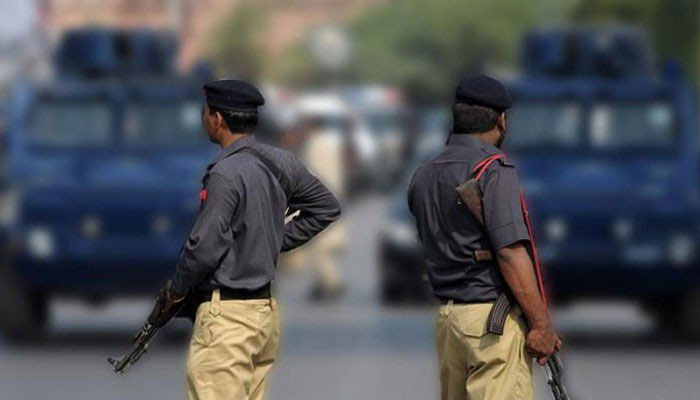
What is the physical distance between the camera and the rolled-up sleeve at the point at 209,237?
7.40m

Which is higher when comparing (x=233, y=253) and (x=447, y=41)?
(x=233, y=253)

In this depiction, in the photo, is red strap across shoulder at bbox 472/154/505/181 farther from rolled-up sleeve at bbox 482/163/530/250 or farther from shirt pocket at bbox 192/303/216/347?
shirt pocket at bbox 192/303/216/347

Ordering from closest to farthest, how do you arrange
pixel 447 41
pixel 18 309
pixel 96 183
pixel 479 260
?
pixel 479 260 < pixel 96 183 < pixel 18 309 < pixel 447 41

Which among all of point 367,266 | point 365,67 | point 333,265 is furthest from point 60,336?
point 365,67

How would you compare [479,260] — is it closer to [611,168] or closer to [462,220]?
[462,220]

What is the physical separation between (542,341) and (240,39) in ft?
291

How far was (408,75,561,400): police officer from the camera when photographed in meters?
7.27

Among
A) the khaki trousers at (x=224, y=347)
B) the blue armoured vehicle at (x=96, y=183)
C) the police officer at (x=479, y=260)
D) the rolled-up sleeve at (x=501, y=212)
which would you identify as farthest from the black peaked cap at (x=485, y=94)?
the blue armoured vehicle at (x=96, y=183)

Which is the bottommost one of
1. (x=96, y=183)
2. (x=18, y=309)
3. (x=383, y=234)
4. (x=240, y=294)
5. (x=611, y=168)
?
(x=383, y=234)

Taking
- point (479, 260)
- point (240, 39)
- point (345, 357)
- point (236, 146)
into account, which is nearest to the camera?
point (479, 260)

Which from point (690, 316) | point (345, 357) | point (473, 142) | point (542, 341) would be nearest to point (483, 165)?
point (473, 142)

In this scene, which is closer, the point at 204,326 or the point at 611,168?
the point at 204,326

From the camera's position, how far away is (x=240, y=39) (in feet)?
313

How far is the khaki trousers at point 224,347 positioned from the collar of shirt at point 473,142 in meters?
0.91
